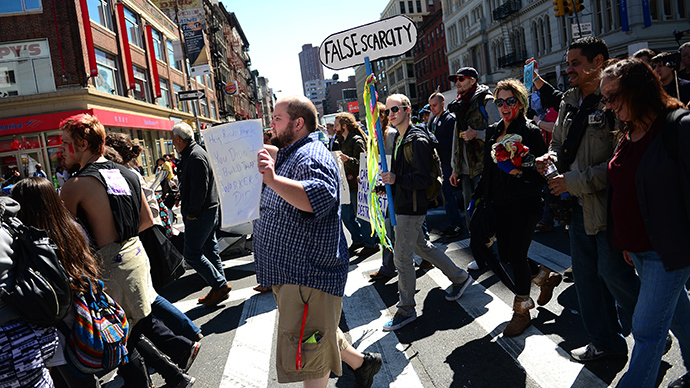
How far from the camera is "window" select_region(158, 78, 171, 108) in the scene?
33.2m

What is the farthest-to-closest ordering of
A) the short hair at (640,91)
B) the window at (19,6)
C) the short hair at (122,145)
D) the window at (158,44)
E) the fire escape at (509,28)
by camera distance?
the fire escape at (509,28) → the window at (158,44) → the window at (19,6) → the short hair at (122,145) → the short hair at (640,91)

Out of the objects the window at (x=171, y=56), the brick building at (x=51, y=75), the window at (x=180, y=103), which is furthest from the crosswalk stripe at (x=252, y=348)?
the window at (x=171, y=56)

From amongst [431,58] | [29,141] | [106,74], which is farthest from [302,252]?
[431,58]

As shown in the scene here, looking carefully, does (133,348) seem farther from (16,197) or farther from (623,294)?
(623,294)

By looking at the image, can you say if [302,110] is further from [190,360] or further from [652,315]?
[190,360]

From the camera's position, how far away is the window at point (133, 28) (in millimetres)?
28397

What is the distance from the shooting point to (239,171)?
9.30ft

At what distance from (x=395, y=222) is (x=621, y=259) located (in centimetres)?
190

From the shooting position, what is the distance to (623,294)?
9.59ft

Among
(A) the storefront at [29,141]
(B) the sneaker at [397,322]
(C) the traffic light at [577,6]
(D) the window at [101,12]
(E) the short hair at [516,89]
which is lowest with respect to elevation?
(B) the sneaker at [397,322]

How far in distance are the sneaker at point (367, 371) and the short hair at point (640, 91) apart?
2.13 meters

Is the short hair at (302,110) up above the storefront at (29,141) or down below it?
below

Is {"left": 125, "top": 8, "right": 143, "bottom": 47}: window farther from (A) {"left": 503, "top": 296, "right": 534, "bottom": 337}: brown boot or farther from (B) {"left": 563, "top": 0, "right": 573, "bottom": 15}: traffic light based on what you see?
(A) {"left": 503, "top": 296, "right": 534, "bottom": 337}: brown boot

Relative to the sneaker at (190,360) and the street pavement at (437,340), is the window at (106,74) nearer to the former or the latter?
the street pavement at (437,340)
